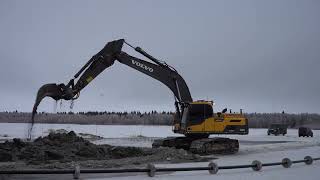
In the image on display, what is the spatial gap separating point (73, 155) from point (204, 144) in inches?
309

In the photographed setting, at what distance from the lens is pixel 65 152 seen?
76.8 ft

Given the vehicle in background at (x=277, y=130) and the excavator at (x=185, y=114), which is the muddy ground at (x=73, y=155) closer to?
the excavator at (x=185, y=114)

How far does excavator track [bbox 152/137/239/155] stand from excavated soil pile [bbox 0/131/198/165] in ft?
6.46

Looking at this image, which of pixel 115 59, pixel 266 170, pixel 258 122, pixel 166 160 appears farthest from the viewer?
pixel 258 122

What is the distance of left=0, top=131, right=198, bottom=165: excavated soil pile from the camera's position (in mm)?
22198

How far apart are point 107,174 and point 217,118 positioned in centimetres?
1275

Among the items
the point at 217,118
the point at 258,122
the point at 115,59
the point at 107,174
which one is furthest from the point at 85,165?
the point at 258,122

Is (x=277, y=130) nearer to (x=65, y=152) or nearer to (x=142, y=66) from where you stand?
(x=142, y=66)

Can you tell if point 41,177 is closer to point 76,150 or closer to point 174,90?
point 76,150

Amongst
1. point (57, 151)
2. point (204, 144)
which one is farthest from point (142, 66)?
point (57, 151)

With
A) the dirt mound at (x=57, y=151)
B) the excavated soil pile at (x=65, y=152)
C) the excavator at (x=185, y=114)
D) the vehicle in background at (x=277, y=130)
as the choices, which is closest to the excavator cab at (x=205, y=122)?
the excavator at (x=185, y=114)

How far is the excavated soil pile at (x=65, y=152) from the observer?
22.2m

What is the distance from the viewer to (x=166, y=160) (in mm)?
23391

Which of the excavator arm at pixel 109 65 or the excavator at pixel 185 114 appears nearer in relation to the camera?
the excavator arm at pixel 109 65
